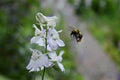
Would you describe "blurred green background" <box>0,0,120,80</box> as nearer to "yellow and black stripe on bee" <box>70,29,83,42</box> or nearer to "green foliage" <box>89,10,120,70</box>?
"green foliage" <box>89,10,120,70</box>

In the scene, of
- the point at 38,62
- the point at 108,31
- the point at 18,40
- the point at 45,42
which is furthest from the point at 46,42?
the point at 108,31

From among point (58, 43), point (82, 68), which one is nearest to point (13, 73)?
point (82, 68)

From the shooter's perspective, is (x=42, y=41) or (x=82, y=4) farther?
(x=82, y=4)

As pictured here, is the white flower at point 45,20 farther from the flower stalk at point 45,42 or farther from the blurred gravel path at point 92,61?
the blurred gravel path at point 92,61

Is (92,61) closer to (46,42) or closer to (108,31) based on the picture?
(108,31)

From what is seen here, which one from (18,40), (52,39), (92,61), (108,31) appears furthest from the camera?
(108,31)

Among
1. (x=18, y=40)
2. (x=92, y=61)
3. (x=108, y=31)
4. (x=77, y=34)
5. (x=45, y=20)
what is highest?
(x=45, y=20)

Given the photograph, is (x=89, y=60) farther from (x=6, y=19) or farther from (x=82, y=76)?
(x=6, y=19)

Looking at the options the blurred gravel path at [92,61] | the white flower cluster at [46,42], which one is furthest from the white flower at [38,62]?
the blurred gravel path at [92,61]
